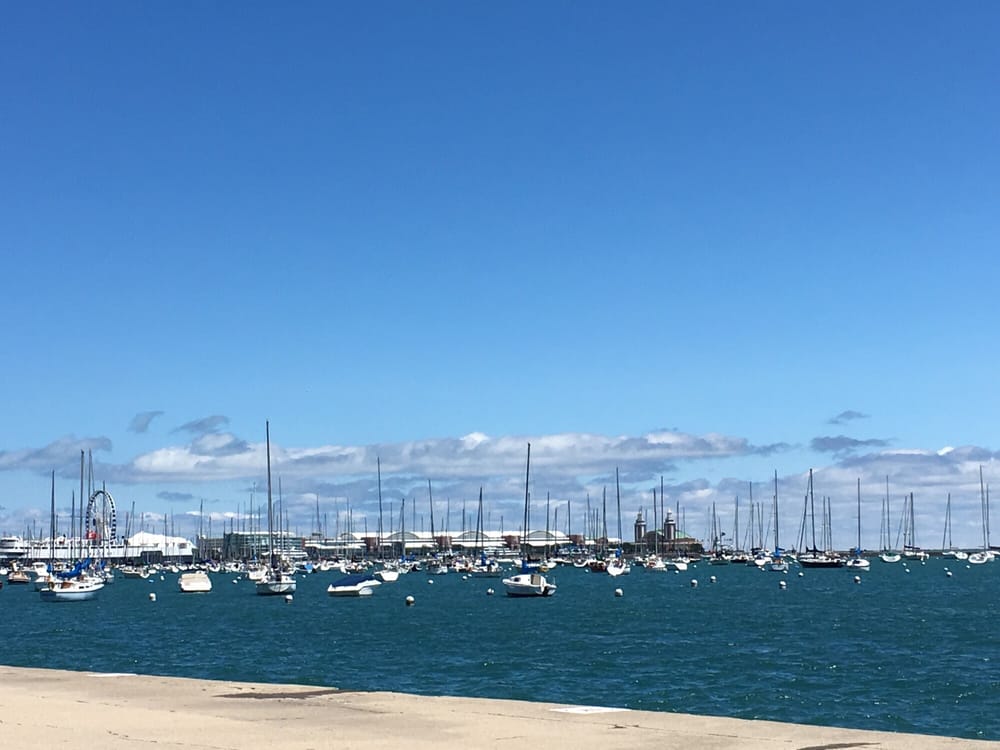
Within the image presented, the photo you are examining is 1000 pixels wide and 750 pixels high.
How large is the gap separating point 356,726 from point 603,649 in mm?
40113

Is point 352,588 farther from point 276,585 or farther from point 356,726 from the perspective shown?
point 356,726

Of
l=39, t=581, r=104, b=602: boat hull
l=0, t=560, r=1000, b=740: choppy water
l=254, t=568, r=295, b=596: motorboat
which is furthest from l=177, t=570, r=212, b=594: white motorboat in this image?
l=39, t=581, r=104, b=602: boat hull

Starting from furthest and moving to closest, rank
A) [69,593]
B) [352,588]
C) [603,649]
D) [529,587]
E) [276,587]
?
1. [276,587]
2. [352,588]
3. [69,593]
4. [529,587]
5. [603,649]

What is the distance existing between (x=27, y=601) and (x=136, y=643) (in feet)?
236

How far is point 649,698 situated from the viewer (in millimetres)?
40719

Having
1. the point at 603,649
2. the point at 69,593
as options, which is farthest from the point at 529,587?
the point at 603,649

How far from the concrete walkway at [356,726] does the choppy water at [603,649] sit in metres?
14.3

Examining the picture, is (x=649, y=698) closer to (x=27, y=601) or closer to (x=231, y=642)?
(x=231, y=642)

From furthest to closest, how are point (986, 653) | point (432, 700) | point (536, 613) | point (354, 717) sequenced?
point (536, 613), point (986, 653), point (432, 700), point (354, 717)

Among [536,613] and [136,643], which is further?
[536,613]

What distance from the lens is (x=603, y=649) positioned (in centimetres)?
6066

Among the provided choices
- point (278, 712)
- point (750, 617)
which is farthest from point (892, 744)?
point (750, 617)

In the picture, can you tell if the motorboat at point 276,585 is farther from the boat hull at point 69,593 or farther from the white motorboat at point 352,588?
the boat hull at point 69,593

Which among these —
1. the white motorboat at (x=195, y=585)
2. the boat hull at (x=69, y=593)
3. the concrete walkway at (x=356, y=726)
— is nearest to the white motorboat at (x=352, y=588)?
the boat hull at (x=69, y=593)
